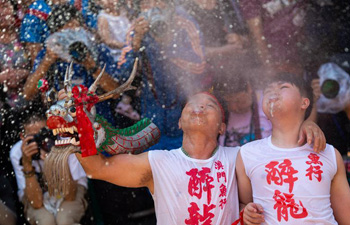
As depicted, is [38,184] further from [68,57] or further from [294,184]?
[294,184]

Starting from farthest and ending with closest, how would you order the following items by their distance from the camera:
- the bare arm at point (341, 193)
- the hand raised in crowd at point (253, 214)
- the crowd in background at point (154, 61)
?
1. the crowd in background at point (154, 61)
2. the bare arm at point (341, 193)
3. the hand raised in crowd at point (253, 214)

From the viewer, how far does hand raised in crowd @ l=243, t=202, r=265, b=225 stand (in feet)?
8.16

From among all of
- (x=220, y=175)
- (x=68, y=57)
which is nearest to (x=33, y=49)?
(x=68, y=57)

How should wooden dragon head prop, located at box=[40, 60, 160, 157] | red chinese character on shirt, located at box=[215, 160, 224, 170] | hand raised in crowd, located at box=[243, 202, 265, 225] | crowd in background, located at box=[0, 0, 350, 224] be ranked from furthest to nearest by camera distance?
crowd in background, located at box=[0, 0, 350, 224], red chinese character on shirt, located at box=[215, 160, 224, 170], hand raised in crowd, located at box=[243, 202, 265, 225], wooden dragon head prop, located at box=[40, 60, 160, 157]

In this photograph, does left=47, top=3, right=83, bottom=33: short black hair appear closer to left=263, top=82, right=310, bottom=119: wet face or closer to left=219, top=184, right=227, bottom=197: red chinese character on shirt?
left=263, top=82, right=310, bottom=119: wet face

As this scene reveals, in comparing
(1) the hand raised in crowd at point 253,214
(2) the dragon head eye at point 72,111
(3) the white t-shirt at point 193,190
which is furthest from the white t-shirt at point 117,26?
(1) the hand raised in crowd at point 253,214

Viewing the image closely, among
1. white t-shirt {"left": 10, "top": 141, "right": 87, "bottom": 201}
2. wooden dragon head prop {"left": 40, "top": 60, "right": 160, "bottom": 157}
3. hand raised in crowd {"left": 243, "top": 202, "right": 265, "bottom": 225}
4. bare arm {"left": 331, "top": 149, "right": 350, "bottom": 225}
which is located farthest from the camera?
white t-shirt {"left": 10, "top": 141, "right": 87, "bottom": 201}

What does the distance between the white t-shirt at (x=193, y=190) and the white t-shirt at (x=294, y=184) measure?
17 centimetres

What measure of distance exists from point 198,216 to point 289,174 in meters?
0.61

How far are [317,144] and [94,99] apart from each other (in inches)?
53.8

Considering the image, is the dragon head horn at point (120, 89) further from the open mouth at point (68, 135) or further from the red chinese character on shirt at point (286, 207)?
the red chinese character on shirt at point (286, 207)

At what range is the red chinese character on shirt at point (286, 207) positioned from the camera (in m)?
2.52

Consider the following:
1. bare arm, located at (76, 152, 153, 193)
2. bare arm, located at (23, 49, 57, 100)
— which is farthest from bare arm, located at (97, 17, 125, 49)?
bare arm, located at (76, 152, 153, 193)

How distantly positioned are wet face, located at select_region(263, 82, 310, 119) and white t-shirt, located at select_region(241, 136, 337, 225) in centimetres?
24
